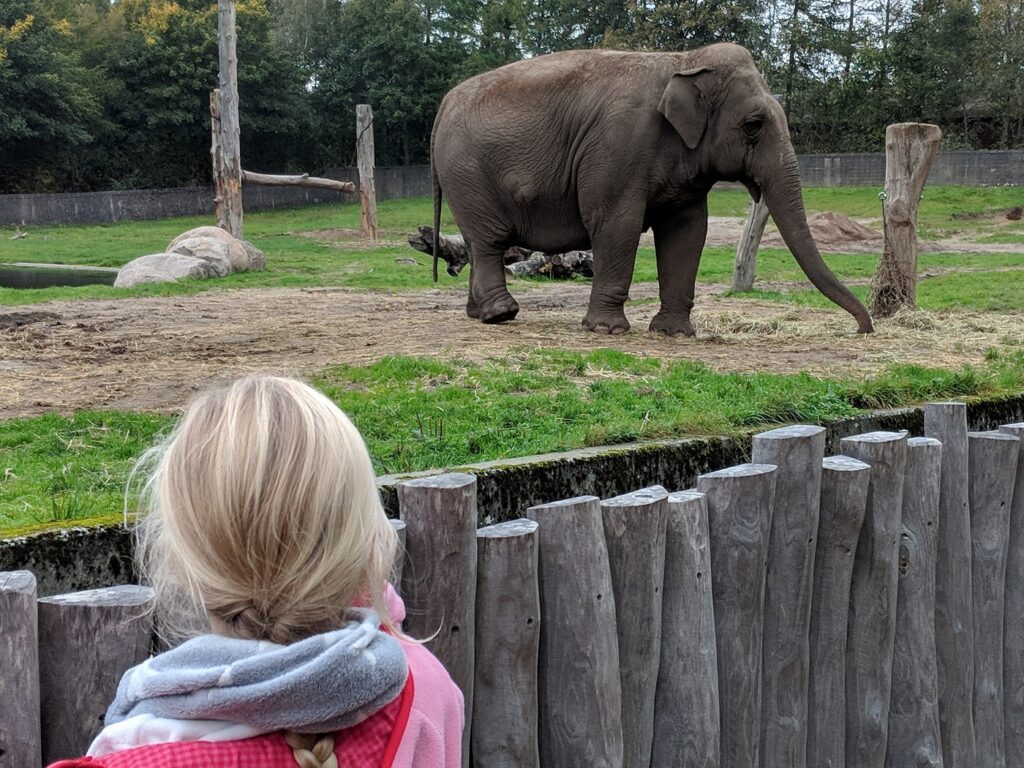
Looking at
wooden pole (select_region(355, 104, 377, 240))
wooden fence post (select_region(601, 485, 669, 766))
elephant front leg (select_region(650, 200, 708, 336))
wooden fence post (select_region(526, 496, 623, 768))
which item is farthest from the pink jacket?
wooden pole (select_region(355, 104, 377, 240))

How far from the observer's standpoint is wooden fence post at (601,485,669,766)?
3289mm

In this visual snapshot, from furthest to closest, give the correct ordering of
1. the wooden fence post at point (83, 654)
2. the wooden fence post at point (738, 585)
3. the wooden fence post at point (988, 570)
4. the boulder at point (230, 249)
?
the boulder at point (230, 249) < the wooden fence post at point (988, 570) < the wooden fence post at point (738, 585) < the wooden fence post at point (83, 654)

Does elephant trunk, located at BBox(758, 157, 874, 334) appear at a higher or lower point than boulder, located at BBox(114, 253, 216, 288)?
higher

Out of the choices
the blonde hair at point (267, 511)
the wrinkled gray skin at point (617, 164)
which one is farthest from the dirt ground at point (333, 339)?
the blonde hair at point (267, 511)

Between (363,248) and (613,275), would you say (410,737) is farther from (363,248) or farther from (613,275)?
(363,248)

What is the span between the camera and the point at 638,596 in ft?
11.0

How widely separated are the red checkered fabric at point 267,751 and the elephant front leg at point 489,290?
870 centimetres

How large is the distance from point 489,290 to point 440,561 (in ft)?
26.7

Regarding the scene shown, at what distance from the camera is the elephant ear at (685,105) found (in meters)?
10.0

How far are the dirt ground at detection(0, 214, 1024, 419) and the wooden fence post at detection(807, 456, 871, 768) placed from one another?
337 cm

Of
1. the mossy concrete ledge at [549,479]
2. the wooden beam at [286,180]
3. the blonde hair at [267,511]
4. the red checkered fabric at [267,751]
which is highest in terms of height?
the wooden beam at [286,180]

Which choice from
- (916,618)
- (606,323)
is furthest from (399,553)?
(606,323)

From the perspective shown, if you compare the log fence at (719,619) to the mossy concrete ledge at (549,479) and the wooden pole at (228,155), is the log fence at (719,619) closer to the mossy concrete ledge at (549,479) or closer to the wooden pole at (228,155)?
the mossy concrete ledge at (549,479)

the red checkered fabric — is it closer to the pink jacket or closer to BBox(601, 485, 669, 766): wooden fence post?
the pink jacket
